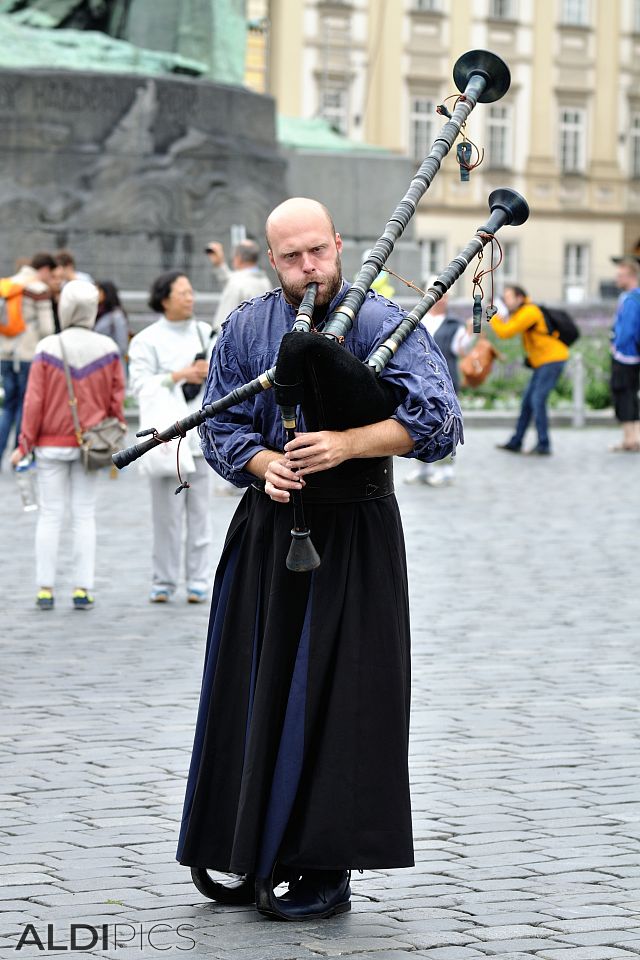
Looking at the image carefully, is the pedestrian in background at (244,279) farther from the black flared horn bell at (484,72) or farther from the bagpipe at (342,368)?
the bagpipe at (342,368)

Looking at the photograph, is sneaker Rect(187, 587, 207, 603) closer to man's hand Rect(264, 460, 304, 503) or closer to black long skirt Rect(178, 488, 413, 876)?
black long skirt Rect(178, 488, 413, 876)

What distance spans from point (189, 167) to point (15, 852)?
768 inches

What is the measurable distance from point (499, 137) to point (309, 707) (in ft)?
199

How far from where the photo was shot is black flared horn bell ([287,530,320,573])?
179 inches

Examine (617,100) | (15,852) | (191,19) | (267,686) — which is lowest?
(15,852)

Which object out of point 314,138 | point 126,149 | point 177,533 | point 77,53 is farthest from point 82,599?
point 314,138

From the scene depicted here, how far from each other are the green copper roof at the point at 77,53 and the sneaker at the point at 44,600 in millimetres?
14895

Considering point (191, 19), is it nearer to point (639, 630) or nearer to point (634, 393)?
point (634, 393)

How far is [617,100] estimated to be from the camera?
65.7 metres

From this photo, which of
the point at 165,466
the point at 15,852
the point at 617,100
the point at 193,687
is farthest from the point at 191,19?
the point at 617,100

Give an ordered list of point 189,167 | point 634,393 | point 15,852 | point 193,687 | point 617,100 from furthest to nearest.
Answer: point 617,100, point 189,167, point 634,393, point 193,687, point 15,852

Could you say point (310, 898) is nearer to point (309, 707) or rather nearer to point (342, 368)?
point (309, 707)

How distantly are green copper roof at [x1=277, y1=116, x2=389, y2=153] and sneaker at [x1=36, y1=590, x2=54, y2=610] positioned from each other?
17.7m

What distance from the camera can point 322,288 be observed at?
15.5ft
